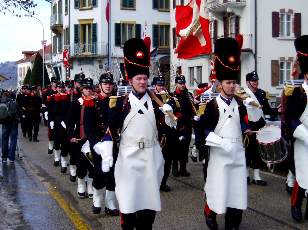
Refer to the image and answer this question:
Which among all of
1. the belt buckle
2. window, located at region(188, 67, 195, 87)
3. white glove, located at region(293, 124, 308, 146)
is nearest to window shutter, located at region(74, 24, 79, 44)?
window, located at region(188, 67, 195, 87)

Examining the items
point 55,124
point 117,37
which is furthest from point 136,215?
point 117,37

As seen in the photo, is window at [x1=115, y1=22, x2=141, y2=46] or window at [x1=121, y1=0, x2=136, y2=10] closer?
window at [x1=115, y1=22, x2=141, y2=46]

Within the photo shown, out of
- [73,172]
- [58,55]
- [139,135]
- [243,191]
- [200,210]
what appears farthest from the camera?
[58,55]

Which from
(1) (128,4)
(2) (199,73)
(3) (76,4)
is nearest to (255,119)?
(2) (199,73)

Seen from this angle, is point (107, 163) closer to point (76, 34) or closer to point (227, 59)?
point (227, 59)

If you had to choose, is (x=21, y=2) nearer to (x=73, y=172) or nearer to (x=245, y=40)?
(x=73, y=172)

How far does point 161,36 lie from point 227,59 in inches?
1779

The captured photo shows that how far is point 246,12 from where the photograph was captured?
35.1 m

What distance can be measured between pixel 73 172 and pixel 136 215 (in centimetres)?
533

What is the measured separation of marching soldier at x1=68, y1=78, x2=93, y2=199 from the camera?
9.45 m

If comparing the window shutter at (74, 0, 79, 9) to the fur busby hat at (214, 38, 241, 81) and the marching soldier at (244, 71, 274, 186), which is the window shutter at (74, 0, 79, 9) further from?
the fur busby hat at (214, 38, 241, 81)

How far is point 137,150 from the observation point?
641 cm

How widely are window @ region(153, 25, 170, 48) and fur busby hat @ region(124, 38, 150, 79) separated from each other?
45.0 metres

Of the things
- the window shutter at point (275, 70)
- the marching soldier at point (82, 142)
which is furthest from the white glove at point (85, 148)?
the window shutter at point (275, 70)
